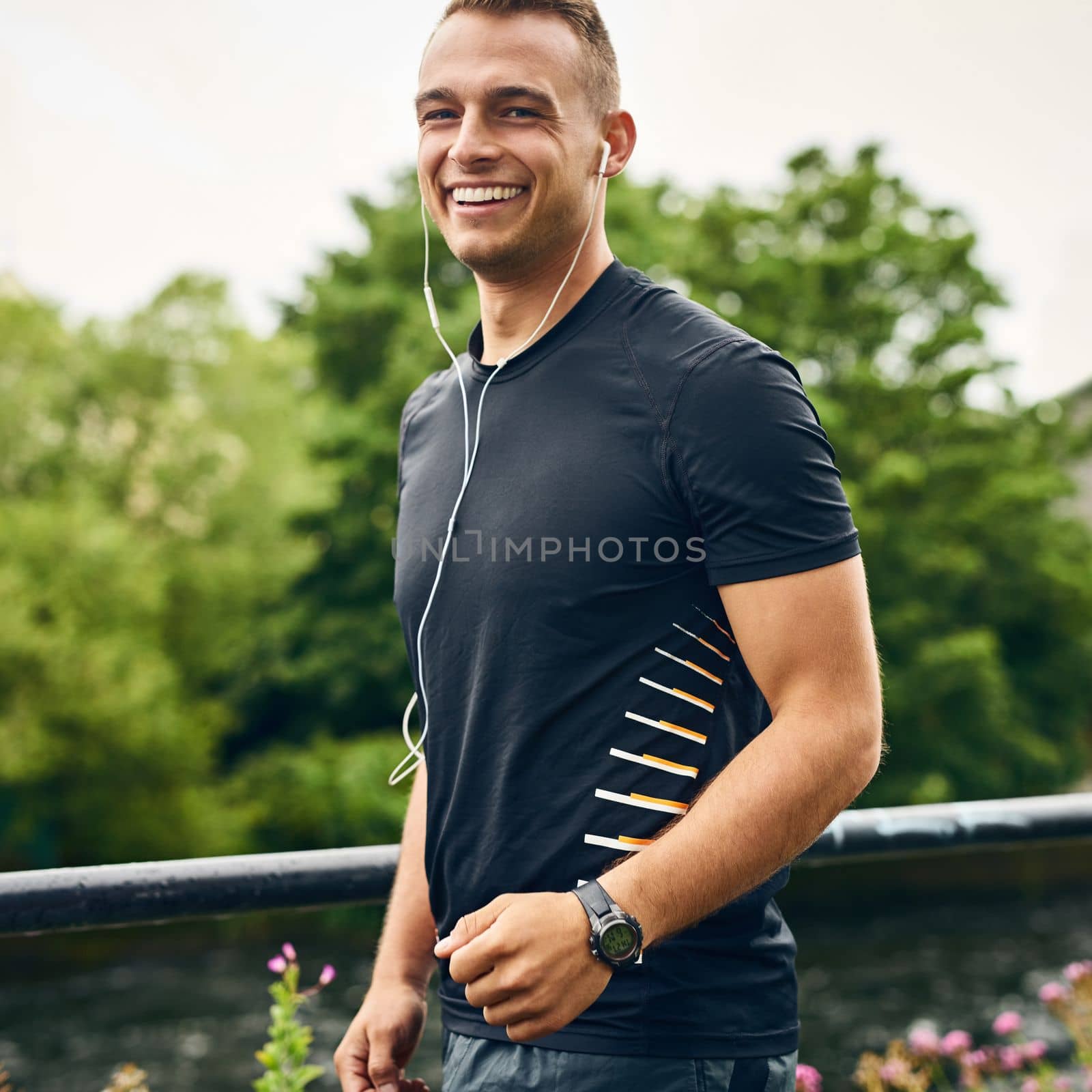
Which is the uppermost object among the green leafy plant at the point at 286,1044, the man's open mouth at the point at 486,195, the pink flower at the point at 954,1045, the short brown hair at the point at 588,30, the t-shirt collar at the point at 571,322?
the short brown hair at the point at 588,30

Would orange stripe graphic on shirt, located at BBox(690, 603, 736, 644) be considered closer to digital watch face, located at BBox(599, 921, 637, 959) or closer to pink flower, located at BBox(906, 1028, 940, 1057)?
digital watch face, located at BBox(599, 921, 637, 959)

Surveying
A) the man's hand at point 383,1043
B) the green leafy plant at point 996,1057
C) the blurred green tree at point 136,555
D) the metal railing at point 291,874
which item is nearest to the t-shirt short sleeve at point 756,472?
the metal railing at point 291,874

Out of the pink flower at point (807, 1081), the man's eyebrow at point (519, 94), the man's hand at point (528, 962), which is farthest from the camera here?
the pink flower at point (807, 1081)

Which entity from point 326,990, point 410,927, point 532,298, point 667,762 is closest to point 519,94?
point 532,298

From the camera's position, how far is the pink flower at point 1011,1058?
272 cm

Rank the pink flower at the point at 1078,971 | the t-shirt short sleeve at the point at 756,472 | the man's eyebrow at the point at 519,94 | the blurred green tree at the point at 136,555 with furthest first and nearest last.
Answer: the blurred green tree at the point at 136,555 < the pink flower at the point at 1078,971 < the man's eyebrow at the point at 519,94 < the t-shirt short sleeve at the point at 756,472

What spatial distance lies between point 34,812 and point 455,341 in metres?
10.8

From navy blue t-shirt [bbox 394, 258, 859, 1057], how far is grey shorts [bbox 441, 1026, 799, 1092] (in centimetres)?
1

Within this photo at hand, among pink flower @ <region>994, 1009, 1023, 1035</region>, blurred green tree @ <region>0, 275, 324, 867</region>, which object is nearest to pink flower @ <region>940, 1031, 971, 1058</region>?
pink flower @ <region>994, 1009, 1023, 1035</region>

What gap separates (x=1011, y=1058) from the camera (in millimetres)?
2730

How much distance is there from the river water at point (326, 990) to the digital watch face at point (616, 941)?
15494 millimetres

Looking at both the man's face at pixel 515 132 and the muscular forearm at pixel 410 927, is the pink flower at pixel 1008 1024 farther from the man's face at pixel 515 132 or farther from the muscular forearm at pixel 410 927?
the man's face at pixel 515 132

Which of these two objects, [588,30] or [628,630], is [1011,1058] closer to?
[628,630]

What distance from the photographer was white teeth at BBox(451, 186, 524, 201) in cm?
160
